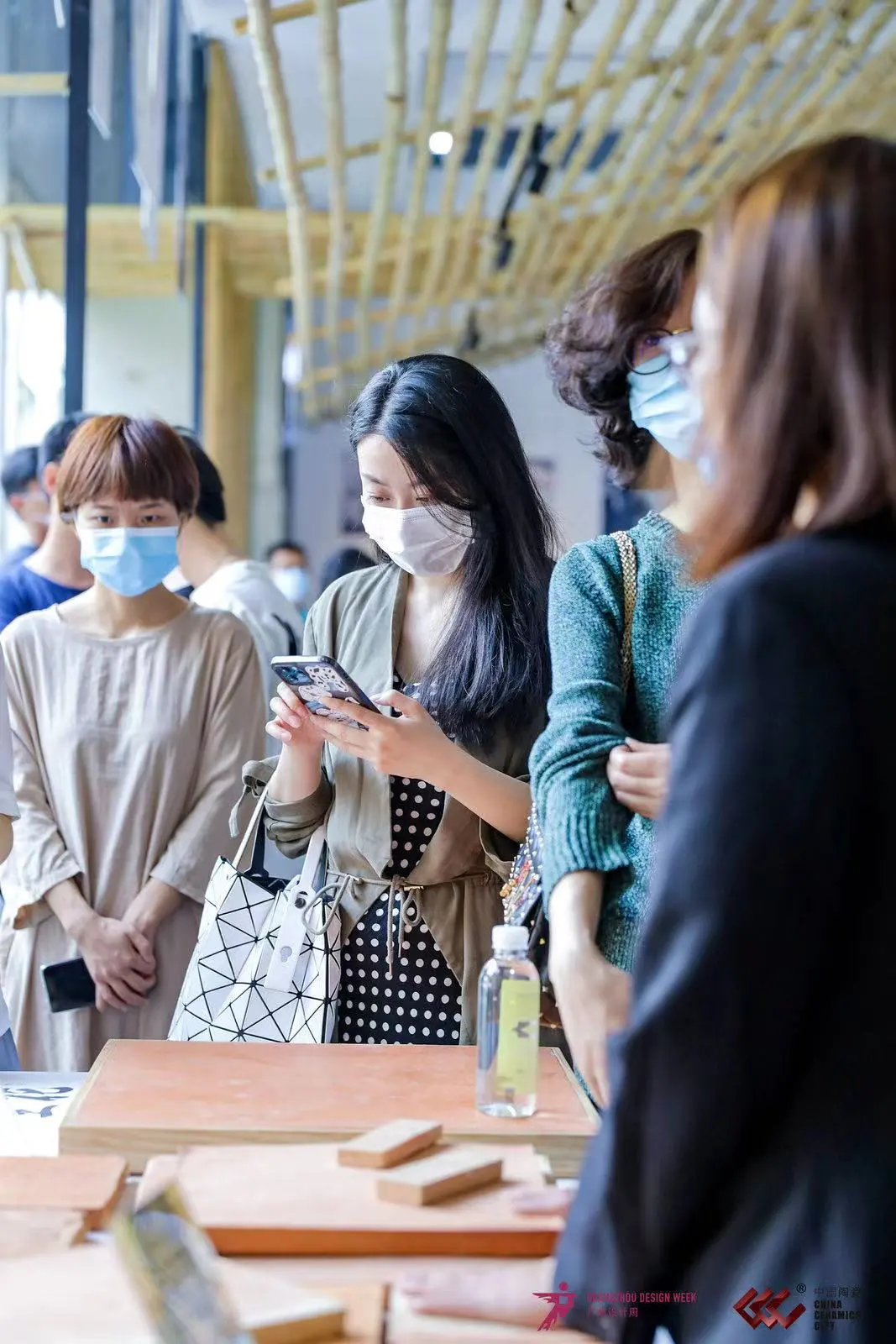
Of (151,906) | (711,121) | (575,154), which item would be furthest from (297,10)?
(151,906)

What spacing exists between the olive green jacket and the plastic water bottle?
0.47 metres

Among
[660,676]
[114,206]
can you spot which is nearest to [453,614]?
[660,676]

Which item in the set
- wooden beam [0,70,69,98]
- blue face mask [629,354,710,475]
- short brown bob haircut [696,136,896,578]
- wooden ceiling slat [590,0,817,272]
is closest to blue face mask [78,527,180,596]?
blue face mask [629,354,710,475]

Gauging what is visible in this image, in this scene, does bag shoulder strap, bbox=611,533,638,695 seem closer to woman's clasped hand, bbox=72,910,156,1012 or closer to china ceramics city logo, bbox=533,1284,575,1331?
china ceramics city logo, bbox=533,1284,575,1331

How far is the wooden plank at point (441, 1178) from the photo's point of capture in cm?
136

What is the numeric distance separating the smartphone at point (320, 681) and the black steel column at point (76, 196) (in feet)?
8.70

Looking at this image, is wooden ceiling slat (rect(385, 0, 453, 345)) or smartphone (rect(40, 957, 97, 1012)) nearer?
smartphone (rect(40, 957, 97, 1012))

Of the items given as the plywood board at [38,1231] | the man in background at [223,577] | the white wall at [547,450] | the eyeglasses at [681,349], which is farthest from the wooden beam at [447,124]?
the white wall at [547,450]

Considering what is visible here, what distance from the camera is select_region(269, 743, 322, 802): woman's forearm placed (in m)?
2.42

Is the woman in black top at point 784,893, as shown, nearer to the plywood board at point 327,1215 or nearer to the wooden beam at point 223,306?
the plywood board at point 327,1215

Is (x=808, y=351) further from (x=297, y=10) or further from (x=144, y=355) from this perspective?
(x=144, y=355)

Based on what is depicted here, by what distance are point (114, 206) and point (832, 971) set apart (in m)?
6.94

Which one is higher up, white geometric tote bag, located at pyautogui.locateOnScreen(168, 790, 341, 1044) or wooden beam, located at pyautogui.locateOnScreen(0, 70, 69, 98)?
wooden beam, located at pyautogui.locateOnScreen(0, 70, 69, 98)

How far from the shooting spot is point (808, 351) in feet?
3.34
